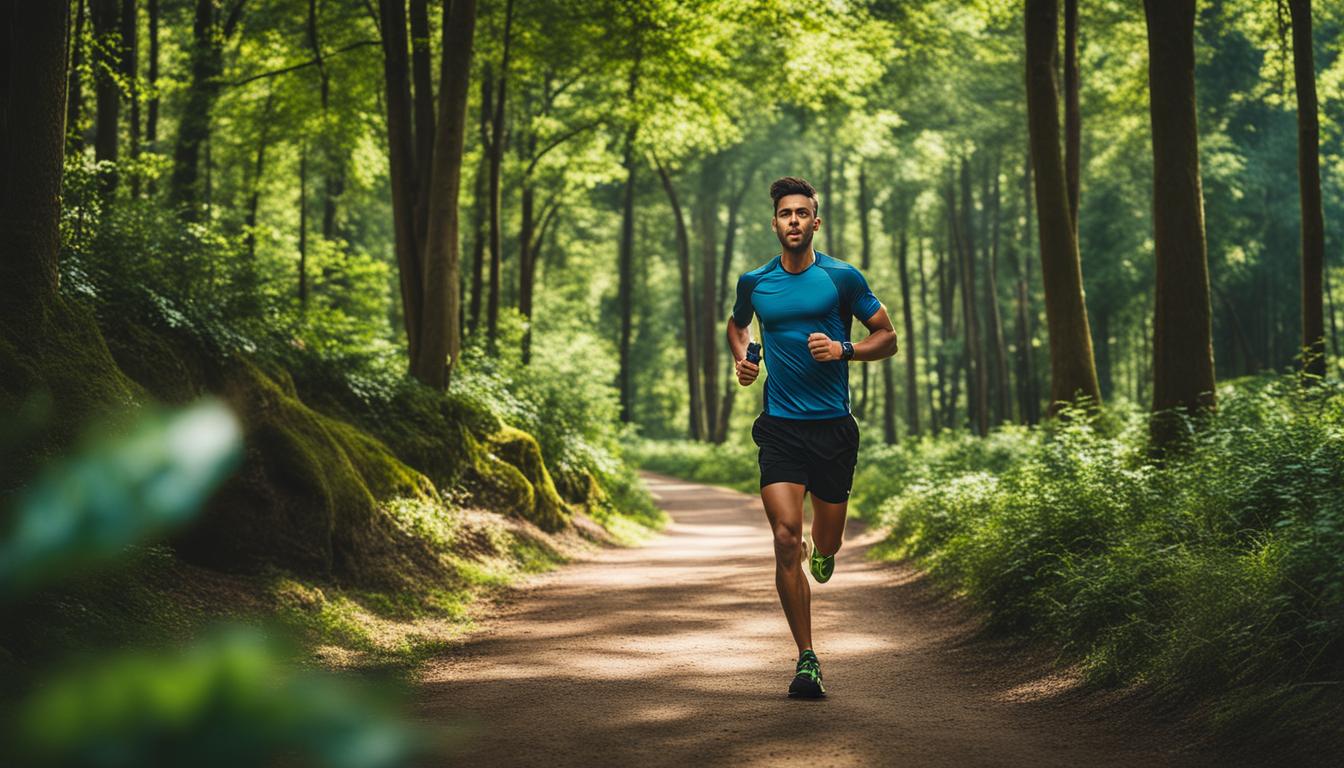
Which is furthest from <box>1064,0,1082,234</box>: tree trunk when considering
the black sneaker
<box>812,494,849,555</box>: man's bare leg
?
the black sneaker

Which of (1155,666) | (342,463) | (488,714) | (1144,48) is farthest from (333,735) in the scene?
(1144,48)

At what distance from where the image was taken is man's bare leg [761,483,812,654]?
18.8 ft

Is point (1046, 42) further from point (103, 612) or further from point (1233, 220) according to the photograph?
point (1233, 220)

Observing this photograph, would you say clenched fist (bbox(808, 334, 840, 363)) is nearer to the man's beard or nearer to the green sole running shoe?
the man's beard

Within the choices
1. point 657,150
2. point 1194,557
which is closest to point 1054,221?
point 1194,557

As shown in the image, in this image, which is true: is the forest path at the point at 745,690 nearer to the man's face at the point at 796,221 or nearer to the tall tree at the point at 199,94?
the man's face at the point at 796,221

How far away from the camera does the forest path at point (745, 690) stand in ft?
15.3

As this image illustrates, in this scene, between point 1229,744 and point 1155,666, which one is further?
point 1155,666

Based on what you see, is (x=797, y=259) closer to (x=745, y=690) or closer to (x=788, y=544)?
(x=788, y=544)

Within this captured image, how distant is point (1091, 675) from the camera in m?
6.04

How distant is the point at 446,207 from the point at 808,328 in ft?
32.0

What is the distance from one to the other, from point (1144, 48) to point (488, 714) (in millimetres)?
22422

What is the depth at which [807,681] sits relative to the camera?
5629 millimetres

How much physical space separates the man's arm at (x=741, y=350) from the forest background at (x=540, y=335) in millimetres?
2632
